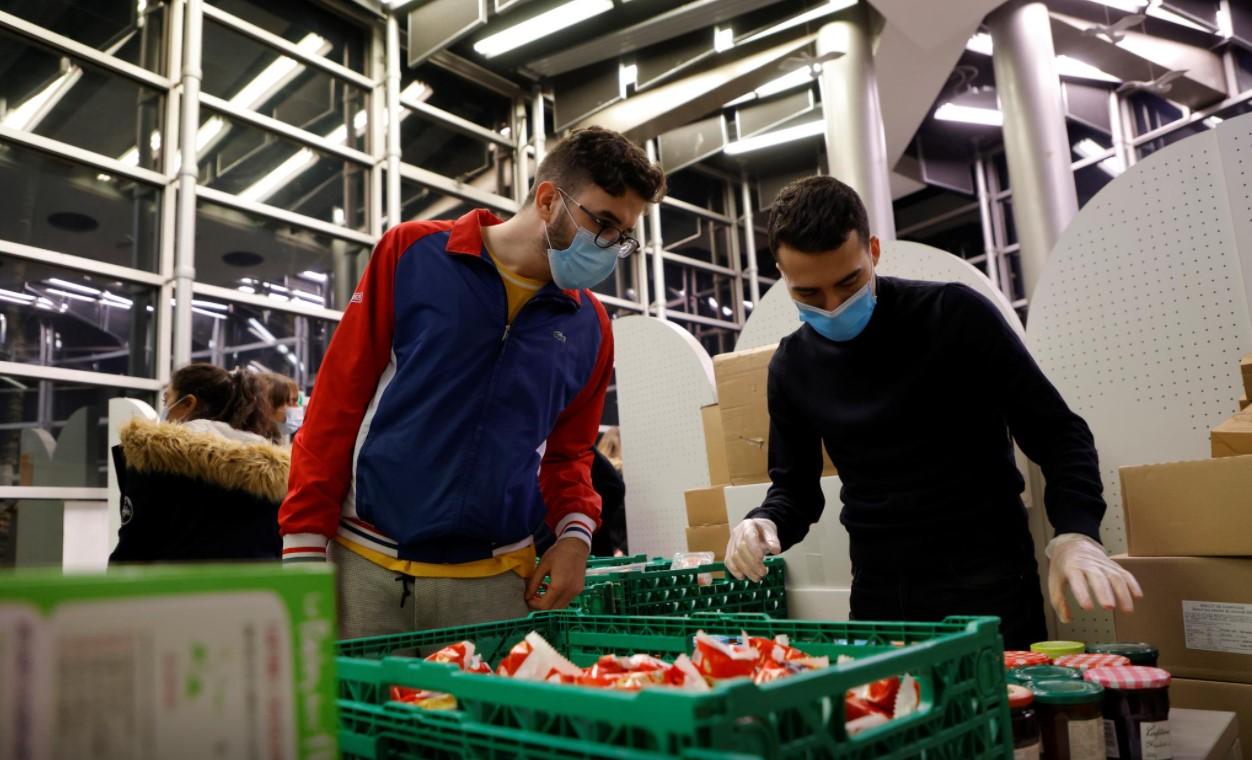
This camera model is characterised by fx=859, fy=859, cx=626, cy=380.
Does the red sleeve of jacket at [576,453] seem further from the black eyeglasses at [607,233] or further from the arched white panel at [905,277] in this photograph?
the arched white panel at [905,277]

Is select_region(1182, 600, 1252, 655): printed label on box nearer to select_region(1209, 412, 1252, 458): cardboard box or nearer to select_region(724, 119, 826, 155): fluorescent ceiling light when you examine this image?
select_region(1209, 412, 1252, 458): cardboard box

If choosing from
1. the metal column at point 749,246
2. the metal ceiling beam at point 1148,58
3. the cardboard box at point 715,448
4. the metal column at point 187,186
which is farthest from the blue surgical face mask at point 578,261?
the metal column at point 749,246

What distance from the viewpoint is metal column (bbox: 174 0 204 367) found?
517cm

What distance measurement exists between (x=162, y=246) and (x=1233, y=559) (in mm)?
5510

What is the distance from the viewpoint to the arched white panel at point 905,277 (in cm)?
281

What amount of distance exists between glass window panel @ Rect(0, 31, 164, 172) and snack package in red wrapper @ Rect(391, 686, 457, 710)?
210 inches

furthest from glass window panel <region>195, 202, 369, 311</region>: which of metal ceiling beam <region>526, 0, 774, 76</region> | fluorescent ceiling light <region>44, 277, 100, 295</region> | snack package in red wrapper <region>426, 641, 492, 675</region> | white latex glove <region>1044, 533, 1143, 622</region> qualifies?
white latex glove <region>1044, 533, 1143, 622</region>

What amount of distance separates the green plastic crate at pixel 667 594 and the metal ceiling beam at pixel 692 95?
5.30m

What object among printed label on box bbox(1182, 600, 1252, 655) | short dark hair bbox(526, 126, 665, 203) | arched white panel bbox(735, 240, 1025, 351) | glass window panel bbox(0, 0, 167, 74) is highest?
glass window panel bbox(0, 0, 167, 74)

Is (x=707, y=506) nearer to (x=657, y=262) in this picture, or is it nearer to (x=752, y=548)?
(x=752, y=548)

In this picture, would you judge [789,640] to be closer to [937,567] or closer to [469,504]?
[469,504]

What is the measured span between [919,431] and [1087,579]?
18.1 inches

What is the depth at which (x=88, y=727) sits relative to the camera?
38cm

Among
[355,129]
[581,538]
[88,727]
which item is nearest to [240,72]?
[355,129]
